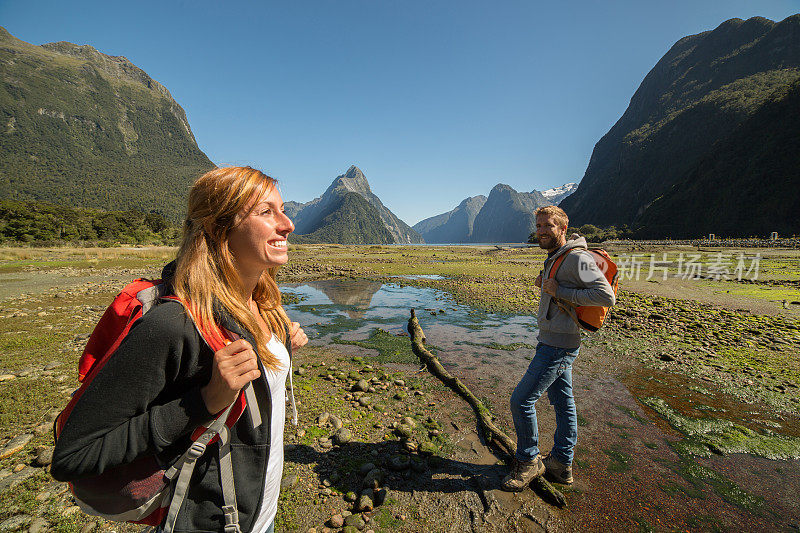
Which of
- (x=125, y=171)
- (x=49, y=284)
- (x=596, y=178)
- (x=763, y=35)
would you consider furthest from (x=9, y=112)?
(x=763, y=35)

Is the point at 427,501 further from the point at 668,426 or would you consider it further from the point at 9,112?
the point at 9,112

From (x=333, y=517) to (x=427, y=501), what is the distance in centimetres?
121

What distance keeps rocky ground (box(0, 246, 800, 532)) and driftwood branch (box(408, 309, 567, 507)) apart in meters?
0.15

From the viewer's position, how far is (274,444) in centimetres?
204

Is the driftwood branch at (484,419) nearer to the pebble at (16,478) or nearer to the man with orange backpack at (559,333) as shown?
the man with orange backpack at (559,333)

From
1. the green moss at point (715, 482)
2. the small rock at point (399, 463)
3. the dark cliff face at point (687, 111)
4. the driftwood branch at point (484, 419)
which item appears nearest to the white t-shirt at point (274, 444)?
the small rock at point (399, 463)

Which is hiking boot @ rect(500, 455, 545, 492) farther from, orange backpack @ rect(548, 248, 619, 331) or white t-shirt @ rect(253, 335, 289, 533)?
white t-shirt @ rect(253, 335, 289, 533)

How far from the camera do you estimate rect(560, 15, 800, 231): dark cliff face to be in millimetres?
125125

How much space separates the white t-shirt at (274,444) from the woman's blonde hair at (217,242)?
6.5 inches

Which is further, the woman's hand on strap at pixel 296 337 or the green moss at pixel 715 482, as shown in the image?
the green moss at pixel 715 482

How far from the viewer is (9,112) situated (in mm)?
164625

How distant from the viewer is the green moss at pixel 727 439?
16.4 feet

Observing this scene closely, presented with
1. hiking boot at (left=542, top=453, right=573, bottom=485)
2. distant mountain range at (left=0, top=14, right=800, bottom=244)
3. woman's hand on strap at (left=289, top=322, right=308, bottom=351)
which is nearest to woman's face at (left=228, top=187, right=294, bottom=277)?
woman's hand on strap at (left=289, top=322, right=308, bottom=351)

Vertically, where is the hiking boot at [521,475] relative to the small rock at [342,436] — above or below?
above
